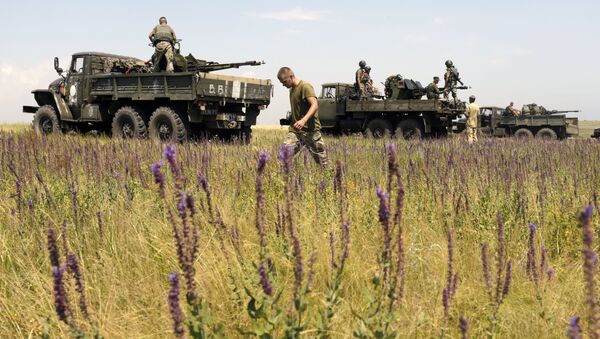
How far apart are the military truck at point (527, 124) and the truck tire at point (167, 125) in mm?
13195

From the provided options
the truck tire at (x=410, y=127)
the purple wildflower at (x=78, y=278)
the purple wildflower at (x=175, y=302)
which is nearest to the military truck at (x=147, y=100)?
the truck tire at (x=410, y=127)

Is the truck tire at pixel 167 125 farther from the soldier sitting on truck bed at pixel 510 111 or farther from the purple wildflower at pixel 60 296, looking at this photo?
the soldier sitting on truck bed at pixel 510 111

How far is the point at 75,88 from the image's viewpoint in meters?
13.7

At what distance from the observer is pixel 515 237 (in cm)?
342

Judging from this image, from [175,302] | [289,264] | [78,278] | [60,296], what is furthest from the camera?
[289,264]

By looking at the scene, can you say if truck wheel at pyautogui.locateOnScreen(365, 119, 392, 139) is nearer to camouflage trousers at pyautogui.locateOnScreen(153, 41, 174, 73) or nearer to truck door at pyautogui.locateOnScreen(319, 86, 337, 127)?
truck door at pyautogui.locateOnScreen(319, 86, 337, 127)

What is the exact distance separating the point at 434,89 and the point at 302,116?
37.5 ft

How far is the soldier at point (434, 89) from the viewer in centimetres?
1722

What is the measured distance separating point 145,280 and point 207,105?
9.39 meters

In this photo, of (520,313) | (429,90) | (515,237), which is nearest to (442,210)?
(515,237)

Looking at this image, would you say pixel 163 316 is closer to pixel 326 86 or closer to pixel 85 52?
pixel 85 52

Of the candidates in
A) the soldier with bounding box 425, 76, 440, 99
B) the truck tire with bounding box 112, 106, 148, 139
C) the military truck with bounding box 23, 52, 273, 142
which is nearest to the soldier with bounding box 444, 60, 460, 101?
the soldier with bounding box 425, 76, 440, 99

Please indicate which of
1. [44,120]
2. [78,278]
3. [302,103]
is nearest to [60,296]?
[78,278]

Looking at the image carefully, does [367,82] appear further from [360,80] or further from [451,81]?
[451,81]
